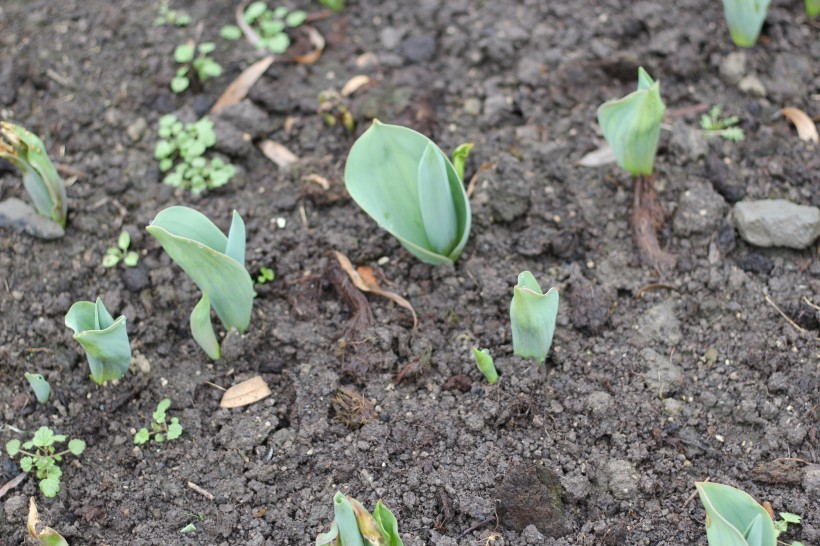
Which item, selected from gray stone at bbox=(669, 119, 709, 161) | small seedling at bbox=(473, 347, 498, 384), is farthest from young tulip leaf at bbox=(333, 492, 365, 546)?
gray stone at bbox=(669, 119, 709, 161)

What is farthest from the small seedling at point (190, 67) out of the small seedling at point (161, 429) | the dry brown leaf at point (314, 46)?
the small seedling at point (161, 429)

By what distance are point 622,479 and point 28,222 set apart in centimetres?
192

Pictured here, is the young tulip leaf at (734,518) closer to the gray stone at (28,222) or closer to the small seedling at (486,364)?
the small seedling at (486,364)

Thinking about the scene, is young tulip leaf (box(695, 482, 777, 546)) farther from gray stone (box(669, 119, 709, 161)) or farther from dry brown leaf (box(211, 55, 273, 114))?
dry brown leaf (box(211, 55, 273, 114))

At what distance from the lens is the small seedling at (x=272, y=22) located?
332cm

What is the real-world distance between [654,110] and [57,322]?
1.81 m

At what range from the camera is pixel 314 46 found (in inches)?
131

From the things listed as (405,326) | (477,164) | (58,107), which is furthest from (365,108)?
(58,107)

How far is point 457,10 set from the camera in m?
3.36

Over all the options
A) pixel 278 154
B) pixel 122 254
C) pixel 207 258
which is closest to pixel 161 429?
pixel 207 258

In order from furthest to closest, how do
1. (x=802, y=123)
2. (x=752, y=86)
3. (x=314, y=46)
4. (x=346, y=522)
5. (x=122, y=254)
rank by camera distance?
(x=314, y=46) → (x=752, y=86) → (x=802, y=123) → (x=122, y=254) → (x=346, y=522)

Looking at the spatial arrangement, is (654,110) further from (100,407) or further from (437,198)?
(100,407)

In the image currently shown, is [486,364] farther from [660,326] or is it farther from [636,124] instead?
[636,124]

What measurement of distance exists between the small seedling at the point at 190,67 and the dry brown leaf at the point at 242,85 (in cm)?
8
